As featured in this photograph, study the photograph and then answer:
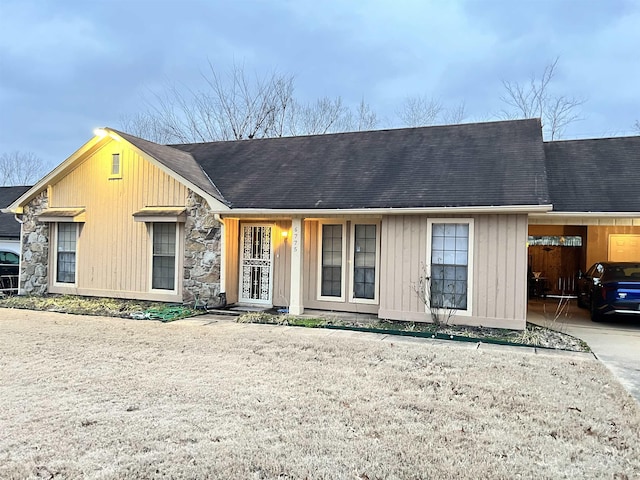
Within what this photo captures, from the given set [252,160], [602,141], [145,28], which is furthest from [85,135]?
[602,141]

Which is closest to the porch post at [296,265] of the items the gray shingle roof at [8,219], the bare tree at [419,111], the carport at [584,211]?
the carport at [584,211]

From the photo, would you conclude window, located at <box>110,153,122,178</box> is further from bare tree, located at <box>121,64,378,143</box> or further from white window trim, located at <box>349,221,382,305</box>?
bare tree, located at <box>121,64,378,143</box>

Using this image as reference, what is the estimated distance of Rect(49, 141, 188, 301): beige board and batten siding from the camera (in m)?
11.0

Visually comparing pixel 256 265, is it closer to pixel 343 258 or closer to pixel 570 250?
pixel 343 258

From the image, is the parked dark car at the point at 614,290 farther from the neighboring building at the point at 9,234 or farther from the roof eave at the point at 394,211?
the neighboring building at the point at 9,234

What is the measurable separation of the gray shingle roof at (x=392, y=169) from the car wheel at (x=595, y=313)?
315 cm

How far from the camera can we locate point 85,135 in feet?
209

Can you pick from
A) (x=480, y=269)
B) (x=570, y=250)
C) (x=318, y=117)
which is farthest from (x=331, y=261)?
(x=318, y=117)

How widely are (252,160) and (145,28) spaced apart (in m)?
29.6

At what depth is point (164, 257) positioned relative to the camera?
1099cm

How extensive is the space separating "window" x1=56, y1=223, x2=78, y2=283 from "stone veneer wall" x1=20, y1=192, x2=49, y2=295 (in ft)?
1.03

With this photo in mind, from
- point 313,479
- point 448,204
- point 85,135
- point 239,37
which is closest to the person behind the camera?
point 313,479

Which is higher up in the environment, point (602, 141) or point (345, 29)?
point (345, 29)

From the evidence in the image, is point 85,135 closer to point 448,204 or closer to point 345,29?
point 345,29
